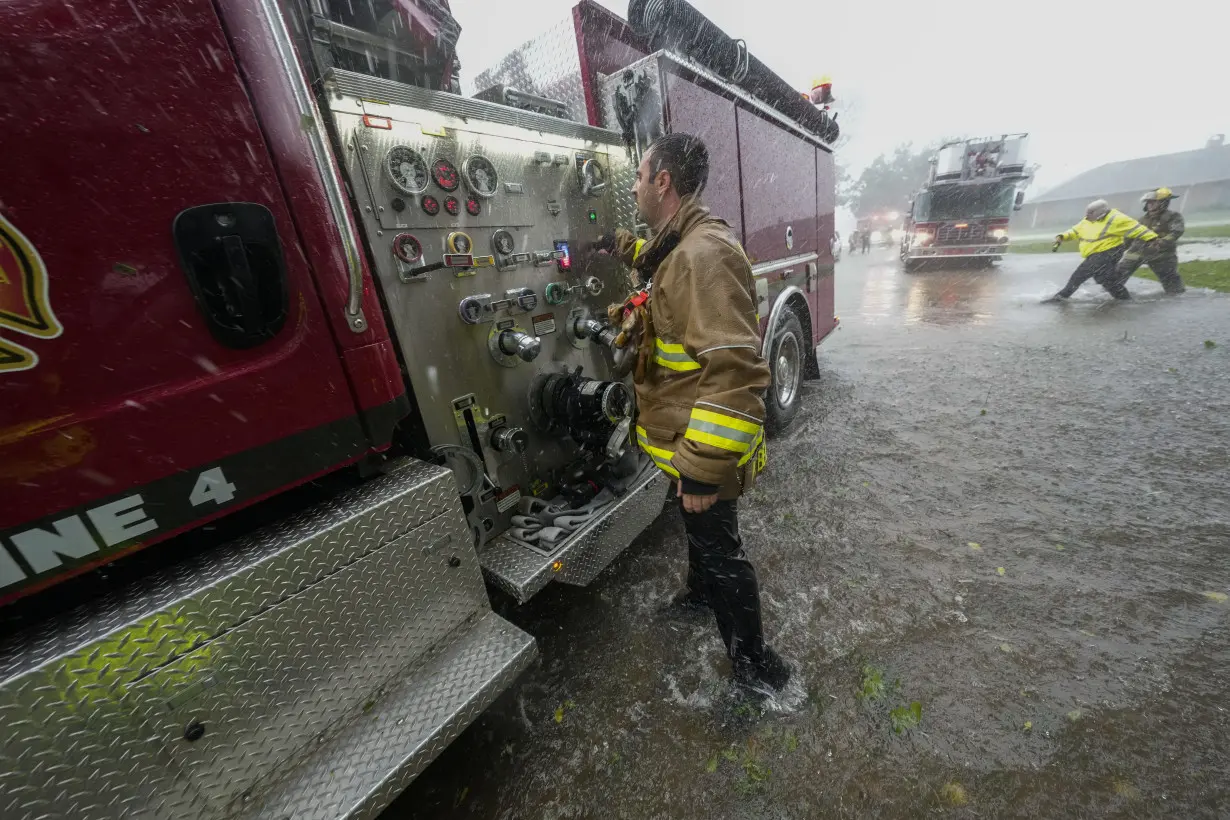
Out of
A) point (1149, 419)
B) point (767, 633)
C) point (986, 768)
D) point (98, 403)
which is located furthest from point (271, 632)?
point (1149, 419)

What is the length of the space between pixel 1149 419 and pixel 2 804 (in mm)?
6350

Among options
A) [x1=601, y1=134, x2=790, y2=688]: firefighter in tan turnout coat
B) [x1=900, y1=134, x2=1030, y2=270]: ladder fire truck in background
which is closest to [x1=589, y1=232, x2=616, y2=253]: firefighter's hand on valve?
[x1=601, y1=134, x2=790, y2=688]: firefighter in tan turnout coat

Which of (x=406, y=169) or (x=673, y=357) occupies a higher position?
(x=406, y=169)

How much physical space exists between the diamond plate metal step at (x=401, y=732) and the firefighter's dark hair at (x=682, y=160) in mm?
1818

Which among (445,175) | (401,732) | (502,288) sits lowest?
(401,732)

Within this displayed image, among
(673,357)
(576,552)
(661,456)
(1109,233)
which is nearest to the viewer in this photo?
(673,357)

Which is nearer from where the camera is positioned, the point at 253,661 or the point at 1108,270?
the point at 253,661

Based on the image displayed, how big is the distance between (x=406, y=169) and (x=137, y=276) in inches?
43.9

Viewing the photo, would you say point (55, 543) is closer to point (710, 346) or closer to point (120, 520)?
point (120, 520)

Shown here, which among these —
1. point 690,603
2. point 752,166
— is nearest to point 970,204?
point 752,166

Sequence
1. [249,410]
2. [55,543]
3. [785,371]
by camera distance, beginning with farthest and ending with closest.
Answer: [785,371] → [249,410] → [55,543]

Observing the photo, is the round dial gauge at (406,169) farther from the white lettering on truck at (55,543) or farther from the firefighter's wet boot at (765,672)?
the firefighter's wet boot at (765,672)

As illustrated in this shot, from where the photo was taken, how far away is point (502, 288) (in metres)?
2.28

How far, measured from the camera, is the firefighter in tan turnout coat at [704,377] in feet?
4.76
